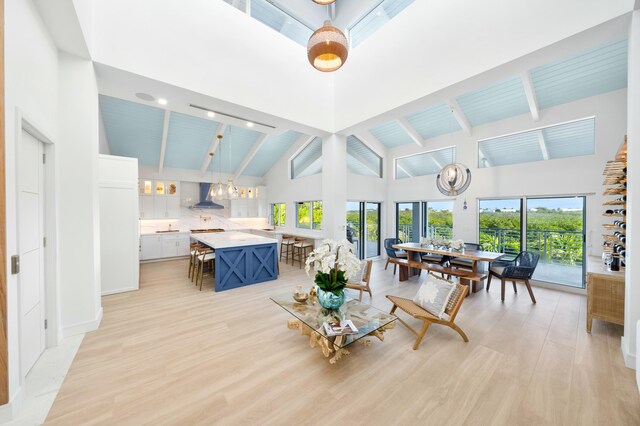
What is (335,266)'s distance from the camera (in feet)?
8.16

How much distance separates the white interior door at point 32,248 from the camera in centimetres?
205

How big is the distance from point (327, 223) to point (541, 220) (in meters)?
4.64

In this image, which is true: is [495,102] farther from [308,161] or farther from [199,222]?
[199,222]

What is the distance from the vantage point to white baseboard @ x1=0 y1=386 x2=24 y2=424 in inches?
63.5

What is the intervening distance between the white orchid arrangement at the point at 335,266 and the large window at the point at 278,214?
6.58 meters

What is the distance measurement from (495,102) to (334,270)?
5295 millimetres

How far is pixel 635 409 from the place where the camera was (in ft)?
5.86

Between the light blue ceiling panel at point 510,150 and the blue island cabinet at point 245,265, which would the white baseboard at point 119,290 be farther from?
the light blue ceiling panel at point 510,150

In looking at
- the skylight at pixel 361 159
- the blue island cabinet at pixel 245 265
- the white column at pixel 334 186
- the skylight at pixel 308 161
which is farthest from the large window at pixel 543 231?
the blue island cabinet at pixel 245 265

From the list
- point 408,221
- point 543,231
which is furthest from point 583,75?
point 408,221

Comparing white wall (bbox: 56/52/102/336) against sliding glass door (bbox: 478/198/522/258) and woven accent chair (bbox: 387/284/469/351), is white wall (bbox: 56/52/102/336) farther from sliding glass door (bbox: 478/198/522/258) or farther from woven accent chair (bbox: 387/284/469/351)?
sliding glass door (bbox: 478/198/522/258)

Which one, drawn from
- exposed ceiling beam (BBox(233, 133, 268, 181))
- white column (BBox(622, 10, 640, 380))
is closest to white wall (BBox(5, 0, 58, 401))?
exposed ceiling beam (BBox(233, 133, 268, 181))

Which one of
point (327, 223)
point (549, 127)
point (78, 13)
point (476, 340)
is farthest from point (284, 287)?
point (549, 127)

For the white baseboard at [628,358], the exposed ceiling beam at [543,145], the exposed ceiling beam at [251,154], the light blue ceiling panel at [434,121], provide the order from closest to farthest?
the white baseboard at [628,358]
the exposed ceiling beam at [543,145]
the light blue ceiling panel at [434,121]
the exposed ceiling beam at [251,154]
